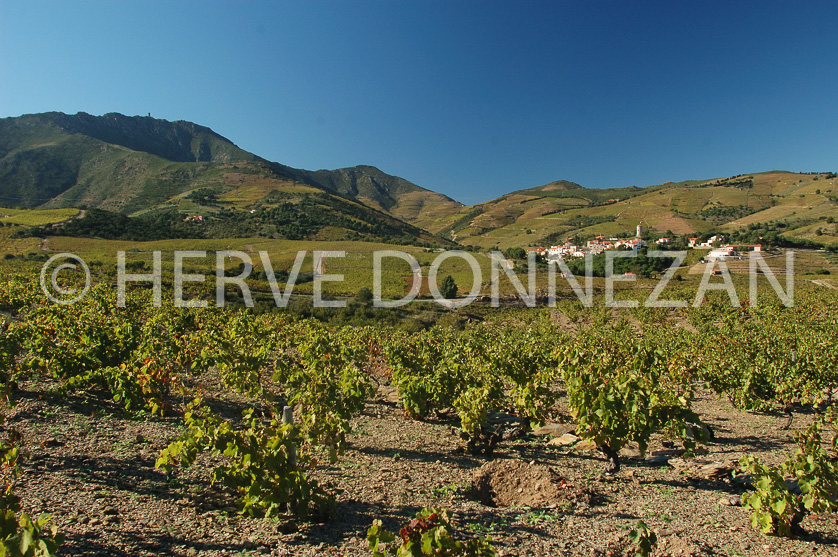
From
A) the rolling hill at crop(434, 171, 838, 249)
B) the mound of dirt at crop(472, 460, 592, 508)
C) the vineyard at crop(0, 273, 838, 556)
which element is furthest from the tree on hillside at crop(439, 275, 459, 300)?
the rolling hill at crop(434, 171, 838, 249)

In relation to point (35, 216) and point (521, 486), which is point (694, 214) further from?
point (35, 216)

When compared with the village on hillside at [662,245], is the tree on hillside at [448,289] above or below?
below

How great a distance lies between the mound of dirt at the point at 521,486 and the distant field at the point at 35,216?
322ft

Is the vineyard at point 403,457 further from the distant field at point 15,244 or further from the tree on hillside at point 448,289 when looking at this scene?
the distant field at point 15,244

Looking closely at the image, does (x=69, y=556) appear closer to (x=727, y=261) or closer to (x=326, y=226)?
(x=727, y=261)

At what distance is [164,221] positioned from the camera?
105250 millimetres

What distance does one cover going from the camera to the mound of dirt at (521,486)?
6.28 m

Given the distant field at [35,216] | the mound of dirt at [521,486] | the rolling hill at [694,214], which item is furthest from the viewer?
the rolling hill at [694,214]

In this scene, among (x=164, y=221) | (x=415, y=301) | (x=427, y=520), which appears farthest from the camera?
(x=164, y=221)

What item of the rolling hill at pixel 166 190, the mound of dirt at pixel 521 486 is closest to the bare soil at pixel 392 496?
the mound of dirt at pixel 521 486

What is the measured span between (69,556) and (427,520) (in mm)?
3314

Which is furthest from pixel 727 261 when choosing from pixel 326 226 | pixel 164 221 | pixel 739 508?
pixel 164 221

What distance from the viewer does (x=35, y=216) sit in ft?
272

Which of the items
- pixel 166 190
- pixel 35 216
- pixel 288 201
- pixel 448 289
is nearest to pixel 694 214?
pixel 448 289
